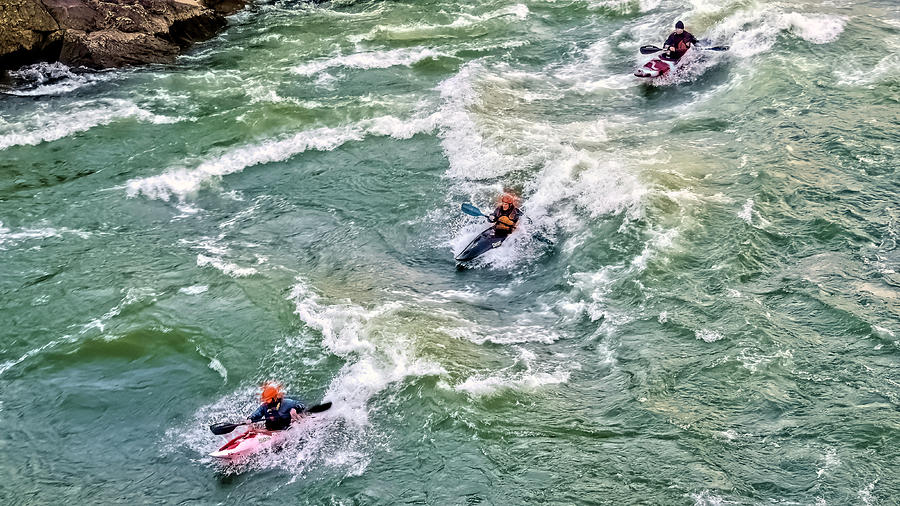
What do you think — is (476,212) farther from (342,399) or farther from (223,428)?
(223,428)

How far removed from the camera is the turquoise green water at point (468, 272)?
805 cm

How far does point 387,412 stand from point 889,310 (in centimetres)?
587

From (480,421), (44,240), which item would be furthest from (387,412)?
(44,240)

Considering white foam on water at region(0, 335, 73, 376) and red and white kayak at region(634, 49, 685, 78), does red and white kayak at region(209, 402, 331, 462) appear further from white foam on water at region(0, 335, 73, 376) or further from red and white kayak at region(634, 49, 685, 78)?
red and white kayak at region(634, 49, 685, 78)

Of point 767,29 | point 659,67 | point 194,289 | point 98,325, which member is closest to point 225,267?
point 194,289

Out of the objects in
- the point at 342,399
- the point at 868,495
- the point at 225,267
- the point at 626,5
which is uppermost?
the point at 626,5

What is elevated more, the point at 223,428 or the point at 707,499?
the point at 223,428

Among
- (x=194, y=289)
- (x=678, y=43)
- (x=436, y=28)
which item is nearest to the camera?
(x=194, y=289)

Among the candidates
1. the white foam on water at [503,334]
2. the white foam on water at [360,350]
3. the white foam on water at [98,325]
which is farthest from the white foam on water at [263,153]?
the white foam on water at [503,334]

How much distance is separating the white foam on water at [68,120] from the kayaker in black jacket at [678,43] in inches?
383

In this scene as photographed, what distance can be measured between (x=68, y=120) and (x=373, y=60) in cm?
629

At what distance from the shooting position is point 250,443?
8.32 meters

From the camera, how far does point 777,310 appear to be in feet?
30.5

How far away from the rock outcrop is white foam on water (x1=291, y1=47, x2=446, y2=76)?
3324 millimetres
